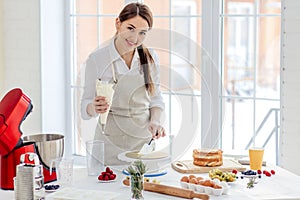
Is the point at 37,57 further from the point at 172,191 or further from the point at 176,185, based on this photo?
the point at 172,191

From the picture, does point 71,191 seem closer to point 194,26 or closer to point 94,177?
point 94,177

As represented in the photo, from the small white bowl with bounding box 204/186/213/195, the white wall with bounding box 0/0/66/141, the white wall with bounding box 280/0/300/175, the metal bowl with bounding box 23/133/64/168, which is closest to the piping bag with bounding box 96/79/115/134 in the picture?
the metal bowl with bounding box 23/133/64/168

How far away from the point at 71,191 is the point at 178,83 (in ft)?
3.07

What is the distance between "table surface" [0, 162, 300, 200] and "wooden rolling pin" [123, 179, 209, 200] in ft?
0.06

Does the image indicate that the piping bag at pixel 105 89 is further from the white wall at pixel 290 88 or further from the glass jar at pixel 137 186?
the white wall at pixel 290 88

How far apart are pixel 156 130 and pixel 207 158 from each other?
0.89 ft

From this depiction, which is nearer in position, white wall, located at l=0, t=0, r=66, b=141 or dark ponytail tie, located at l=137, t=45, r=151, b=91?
dark ponytail tie, located at l=137, t=45, r=151, b=91

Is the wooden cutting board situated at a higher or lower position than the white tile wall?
lower

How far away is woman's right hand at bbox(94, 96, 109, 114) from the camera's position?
2490 millimetres

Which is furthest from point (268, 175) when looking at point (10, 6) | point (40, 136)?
point (10, 6)

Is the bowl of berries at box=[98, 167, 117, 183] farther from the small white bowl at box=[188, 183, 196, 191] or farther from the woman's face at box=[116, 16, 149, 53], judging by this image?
the woman's face at box=[116, 16, 149, 53]

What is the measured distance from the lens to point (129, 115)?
2.55 m

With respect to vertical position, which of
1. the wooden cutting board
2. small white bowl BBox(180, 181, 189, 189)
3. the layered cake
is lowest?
small white bowl BBox(180, 181, 189, 189)

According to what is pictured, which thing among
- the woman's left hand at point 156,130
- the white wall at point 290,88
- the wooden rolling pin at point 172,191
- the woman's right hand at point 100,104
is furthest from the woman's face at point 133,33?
the white wall at point 290,88
